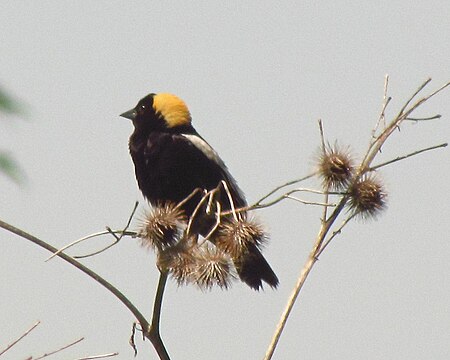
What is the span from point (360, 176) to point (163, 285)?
887 mm

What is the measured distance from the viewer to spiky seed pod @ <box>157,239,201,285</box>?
2541 millimetres

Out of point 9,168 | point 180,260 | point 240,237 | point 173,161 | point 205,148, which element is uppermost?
point 205,148

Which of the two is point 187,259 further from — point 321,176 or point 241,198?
point 241,198

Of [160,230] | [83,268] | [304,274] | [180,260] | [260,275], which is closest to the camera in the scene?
[83,268]

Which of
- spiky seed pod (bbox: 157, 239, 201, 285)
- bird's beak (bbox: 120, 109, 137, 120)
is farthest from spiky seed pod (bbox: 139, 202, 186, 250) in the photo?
bird's beak (bbox: 120, 109, 137, 120)

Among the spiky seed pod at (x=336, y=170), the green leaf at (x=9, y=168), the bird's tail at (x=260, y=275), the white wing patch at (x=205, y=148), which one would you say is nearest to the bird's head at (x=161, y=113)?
the white wing patch at (x=205, y=148)

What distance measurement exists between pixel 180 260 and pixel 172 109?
3.28m

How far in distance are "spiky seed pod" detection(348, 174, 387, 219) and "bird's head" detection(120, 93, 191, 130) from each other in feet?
9.55

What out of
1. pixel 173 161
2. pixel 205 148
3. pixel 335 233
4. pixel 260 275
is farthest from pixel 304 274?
pixel 205 148

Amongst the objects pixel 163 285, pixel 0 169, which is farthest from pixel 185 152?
pixel 0 169

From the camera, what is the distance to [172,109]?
574 centimetres

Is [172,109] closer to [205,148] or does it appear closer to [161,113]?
[161,113]

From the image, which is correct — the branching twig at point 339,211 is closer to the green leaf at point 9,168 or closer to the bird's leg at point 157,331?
the bird's leg at point 157,331

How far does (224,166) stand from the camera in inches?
221
